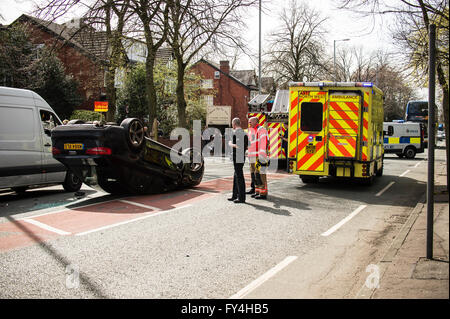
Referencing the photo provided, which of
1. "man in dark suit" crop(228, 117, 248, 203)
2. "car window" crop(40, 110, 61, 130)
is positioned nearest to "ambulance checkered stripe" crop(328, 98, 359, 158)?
"man in dark suit" crop(228, 117, 248, 203)

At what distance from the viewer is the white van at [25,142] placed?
382 inches

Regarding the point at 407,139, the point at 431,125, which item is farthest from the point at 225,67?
the point at 431,125

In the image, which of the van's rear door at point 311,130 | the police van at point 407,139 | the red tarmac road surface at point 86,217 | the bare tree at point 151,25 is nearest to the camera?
the red tarmac road surface at point 86,217

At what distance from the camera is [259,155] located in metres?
10.2

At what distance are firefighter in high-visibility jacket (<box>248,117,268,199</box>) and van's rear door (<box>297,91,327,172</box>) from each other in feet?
6.86

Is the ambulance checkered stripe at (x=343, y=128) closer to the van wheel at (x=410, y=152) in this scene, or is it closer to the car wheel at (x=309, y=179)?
the car wheel at (x=309, y=179)

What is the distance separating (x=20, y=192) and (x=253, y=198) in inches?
243

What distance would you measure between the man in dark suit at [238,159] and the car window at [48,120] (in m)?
4.65

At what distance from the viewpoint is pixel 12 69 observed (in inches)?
1067

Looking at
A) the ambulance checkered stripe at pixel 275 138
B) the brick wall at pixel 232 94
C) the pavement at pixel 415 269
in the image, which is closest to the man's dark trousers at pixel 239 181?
the pavement at pixel 415 269

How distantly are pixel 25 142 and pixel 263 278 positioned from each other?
7.62 metres

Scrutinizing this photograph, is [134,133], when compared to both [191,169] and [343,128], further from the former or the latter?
[343,128]
